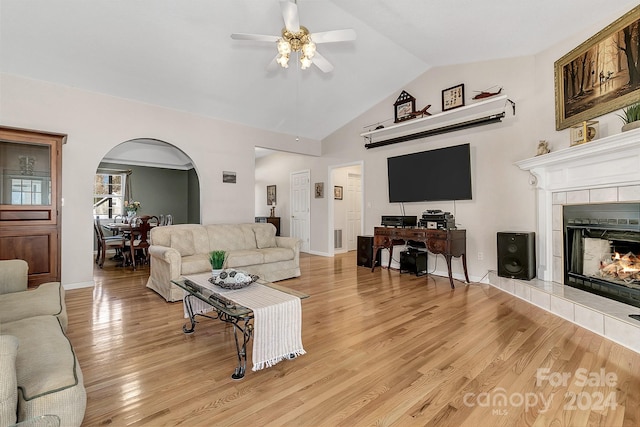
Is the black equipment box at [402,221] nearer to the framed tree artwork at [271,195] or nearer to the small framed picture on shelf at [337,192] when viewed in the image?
the small framed picture on shelf at [337,192]

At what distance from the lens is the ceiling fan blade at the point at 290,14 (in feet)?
8.13

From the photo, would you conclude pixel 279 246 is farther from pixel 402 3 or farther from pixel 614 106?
pixel 614 106

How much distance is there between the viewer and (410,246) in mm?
5258

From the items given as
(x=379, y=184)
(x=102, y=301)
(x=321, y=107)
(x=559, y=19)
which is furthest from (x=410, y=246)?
(x=102, y=301)

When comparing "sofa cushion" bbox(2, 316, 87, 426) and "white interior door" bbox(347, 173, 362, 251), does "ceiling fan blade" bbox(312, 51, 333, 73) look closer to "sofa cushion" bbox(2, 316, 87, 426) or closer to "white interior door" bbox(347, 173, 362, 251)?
"sofa cushion" bbox(2, 316, 87, 426)

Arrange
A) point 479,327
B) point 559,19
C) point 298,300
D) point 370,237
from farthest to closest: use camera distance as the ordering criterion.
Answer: point 370,237 < point 559,19 < point 479,327 < point 298,300

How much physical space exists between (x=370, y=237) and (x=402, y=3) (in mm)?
3617

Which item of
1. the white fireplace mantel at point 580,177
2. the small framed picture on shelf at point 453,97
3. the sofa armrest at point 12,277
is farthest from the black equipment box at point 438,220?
the sofa armrest at point 12,277

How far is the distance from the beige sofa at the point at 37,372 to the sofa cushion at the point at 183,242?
2265mm

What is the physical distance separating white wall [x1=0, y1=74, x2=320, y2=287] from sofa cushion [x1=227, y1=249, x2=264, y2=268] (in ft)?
4.47

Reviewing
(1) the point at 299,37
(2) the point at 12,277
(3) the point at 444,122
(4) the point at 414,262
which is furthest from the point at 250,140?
(2) the point at 12,277

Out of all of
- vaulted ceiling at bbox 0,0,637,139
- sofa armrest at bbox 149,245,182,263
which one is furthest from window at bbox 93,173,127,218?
sofa armrest at bbox 149,245,182,263

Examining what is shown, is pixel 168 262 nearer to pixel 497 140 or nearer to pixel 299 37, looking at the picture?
pixel 299 37

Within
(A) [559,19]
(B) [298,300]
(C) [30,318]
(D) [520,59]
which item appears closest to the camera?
(C) [30,318]
